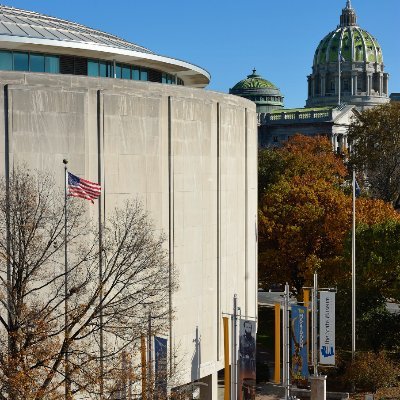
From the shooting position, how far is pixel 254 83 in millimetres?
173500

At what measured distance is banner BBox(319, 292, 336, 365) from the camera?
31281 mm

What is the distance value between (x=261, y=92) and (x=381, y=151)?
101044 mm

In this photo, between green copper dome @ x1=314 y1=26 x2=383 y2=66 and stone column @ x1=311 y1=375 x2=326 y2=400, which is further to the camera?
green copper dome @ x1=314 y1=26 x2=383 y2=66

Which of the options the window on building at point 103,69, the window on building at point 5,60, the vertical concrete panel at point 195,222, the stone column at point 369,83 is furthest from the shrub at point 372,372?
the stone column at point 369,83

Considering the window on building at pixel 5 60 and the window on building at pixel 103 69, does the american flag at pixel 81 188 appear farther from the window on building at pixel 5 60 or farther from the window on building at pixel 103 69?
the window on building at pixel 103 69

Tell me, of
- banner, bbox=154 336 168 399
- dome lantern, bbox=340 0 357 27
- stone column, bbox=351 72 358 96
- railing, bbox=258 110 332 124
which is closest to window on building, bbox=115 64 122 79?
banner, bbox=154 336 168 399

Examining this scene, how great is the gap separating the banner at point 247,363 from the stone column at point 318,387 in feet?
13.0

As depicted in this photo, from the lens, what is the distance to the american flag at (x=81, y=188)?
23.9 meters

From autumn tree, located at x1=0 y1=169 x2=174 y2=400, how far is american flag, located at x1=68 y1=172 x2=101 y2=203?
88 cm

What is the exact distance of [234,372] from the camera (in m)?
27.8

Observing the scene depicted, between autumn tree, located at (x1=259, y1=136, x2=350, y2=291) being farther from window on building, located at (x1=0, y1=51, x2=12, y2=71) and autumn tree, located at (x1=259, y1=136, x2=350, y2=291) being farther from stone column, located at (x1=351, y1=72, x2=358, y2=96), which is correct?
stone column, located at (x1=351, y1=72, x2=358, y2=96)

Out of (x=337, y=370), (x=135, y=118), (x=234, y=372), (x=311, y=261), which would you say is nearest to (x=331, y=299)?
(x=234, y=372)

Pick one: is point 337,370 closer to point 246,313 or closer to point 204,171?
point 246,313

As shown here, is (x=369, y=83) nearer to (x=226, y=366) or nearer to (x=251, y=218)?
(x=251, y=218)
